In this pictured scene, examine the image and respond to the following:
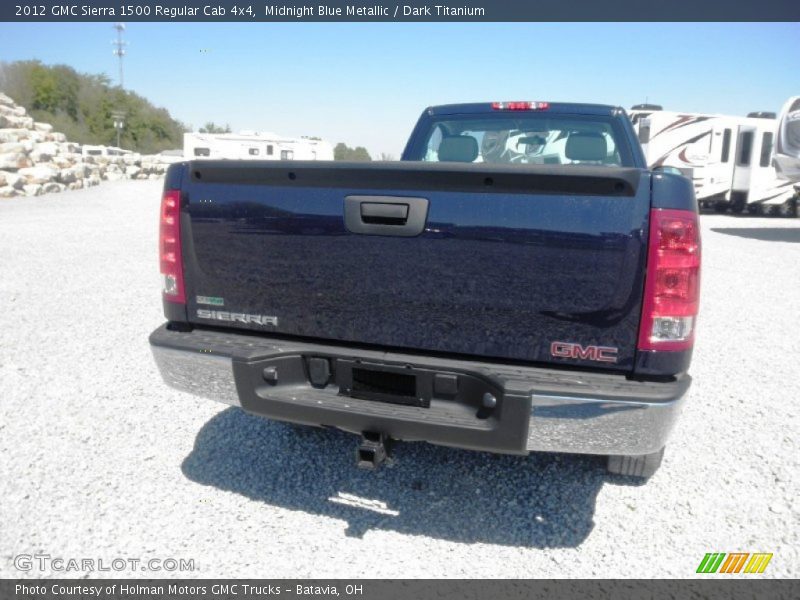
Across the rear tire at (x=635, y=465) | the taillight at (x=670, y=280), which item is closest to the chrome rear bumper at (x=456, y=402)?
the taillight at (x=670, y=280)

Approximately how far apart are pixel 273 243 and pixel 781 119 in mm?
16058

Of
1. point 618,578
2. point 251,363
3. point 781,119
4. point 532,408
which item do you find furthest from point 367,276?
point 781,119

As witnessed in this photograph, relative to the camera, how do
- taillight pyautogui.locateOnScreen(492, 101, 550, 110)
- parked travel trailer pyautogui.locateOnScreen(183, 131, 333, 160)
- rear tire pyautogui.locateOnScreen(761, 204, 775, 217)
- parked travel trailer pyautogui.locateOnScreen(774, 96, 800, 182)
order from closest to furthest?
taillight pyautogui.locateOnScreen(492, 101, 550, 110) < parked travel trailer pyautogui.locateOnScreen(774, 96, 800, 182) < rear tire pyautogui.locateOnScreen(761, 204, 775, 217) < parked travel trailer pyautogui.locateOnScreen(183, 131, 333, 160)

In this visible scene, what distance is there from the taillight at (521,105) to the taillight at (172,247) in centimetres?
272

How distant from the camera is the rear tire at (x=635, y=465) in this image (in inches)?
116

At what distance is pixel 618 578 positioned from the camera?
2.38m

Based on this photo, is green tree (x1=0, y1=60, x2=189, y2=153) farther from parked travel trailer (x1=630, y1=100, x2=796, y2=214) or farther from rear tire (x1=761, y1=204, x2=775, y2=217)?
rear tire (x1=761, y1=204, x2=775, y2=217)

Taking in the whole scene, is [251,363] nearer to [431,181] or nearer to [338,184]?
[338,184]

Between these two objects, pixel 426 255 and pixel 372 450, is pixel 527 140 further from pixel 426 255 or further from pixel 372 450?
pixel 372 450

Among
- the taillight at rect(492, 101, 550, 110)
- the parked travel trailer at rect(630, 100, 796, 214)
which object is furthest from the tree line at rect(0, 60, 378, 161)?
the taillight at rect(492, 101, 550, 110)

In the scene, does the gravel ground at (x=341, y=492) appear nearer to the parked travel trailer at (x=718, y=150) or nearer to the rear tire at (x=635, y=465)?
the rear tire at (x=635, y=465)

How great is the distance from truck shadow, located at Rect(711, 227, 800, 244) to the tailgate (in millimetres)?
14918

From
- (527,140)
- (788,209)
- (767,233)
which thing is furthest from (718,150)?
(527,140)

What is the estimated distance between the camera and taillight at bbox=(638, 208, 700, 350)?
6.76ft
